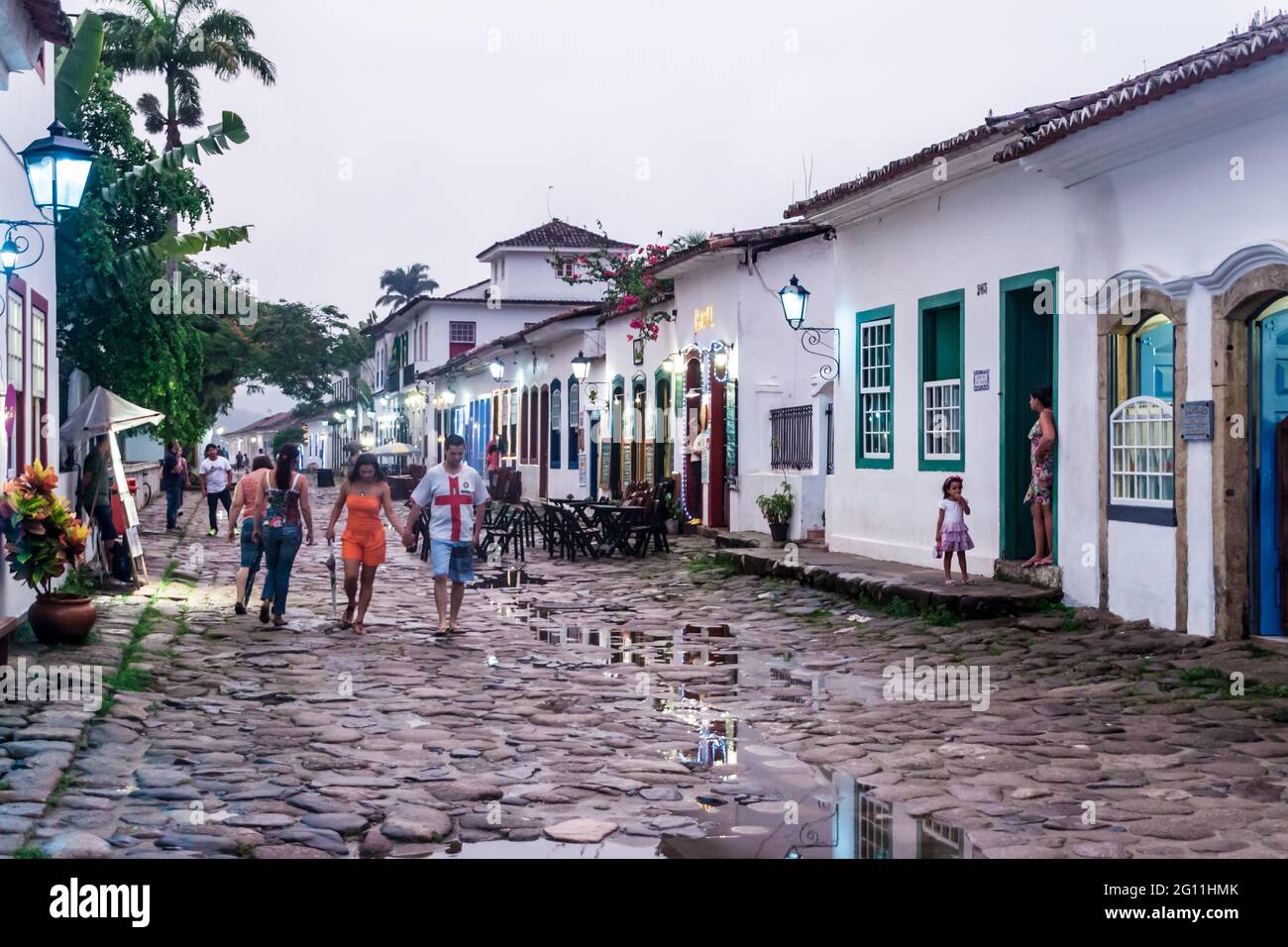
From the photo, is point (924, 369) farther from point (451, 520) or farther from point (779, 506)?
point (451, 520)

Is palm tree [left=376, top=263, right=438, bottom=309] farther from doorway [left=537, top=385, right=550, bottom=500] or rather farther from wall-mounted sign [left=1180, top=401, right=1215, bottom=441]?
wall-mounted sign [left=1180, top=401, right=1215, bottom=441]

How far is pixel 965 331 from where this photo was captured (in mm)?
14164

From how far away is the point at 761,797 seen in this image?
21.2 feet

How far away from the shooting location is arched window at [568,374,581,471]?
3228 cm

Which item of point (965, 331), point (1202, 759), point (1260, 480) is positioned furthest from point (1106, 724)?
point (965, 331)

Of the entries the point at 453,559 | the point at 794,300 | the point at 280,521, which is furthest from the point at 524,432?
the point at 453,559

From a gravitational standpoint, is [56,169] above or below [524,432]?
above

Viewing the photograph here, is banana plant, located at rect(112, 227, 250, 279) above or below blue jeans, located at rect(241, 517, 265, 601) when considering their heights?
Answer: above

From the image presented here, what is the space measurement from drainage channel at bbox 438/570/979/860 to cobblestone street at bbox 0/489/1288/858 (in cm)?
2

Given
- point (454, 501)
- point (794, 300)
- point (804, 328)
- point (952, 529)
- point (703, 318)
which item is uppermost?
point (703, 318)

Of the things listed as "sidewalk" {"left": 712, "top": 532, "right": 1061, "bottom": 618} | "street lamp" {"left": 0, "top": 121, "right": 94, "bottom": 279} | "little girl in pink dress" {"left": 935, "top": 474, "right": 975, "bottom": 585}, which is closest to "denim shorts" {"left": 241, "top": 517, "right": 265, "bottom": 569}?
"street lamp" {"left": 0, "top": 121, "right": 94, "bottom": 279}

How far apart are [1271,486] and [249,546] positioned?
8649 millimetres
